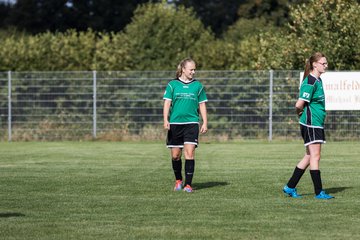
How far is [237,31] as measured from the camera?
45.5m

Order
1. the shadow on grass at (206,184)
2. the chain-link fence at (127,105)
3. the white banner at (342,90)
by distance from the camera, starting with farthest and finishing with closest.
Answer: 1. the chain-link fence at (127,105)
2. the white banner at (342,90)
3. the shadow on grass at (206,184)

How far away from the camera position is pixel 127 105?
28.6 m

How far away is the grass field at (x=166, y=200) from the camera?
29.8 feet

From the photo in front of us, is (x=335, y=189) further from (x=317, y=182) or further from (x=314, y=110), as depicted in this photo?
(x=314, y=110)

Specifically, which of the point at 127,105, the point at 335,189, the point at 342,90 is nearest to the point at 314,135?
the point at 335,189

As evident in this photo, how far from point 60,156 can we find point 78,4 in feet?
142

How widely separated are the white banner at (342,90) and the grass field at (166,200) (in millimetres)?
5716

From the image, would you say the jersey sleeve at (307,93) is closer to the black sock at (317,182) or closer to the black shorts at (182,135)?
the black sock at (317,182)

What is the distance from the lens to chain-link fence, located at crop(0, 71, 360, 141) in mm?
27781

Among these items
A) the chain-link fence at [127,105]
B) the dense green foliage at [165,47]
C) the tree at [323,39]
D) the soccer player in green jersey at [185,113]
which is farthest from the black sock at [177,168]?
the dense green foliage at [165,47]

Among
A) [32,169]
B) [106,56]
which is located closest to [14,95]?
[106,56]

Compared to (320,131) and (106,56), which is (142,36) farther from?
(320,131)

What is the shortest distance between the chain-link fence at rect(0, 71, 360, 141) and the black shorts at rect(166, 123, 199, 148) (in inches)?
582

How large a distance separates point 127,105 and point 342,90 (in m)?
6.64
